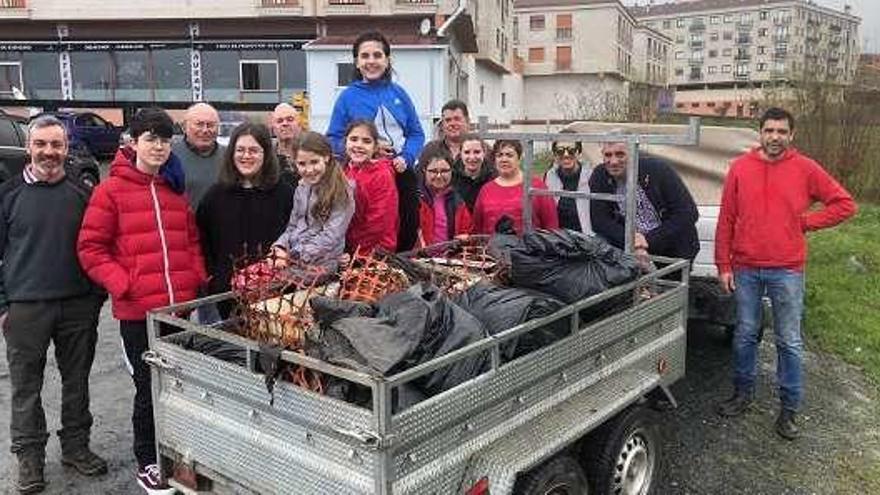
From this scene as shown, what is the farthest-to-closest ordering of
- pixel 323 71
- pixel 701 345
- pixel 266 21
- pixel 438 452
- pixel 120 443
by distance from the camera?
pixel 266 21 → pixel 323 71 → pixel 701 345 → pixel 120 443 → pixel 438 452

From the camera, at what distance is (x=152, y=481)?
12.8 ft

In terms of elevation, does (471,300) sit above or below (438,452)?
above

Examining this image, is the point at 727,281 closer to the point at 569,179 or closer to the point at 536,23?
the point at 569,179

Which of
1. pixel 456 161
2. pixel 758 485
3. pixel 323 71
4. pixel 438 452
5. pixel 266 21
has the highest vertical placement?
pixel 266 21

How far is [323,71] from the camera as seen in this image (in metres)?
23.4

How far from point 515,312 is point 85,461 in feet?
8.90

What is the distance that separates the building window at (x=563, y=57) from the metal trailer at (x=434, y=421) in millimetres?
68669

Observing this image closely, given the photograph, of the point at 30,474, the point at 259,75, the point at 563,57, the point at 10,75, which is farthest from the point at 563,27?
the point at 30,474

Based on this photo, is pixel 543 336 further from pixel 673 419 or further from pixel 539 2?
pixel 539 2

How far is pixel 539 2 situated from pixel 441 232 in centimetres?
7389

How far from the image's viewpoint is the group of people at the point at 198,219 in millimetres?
3990

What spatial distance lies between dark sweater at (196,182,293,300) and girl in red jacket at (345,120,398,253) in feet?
1.31

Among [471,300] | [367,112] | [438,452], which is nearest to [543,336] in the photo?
[471,300]

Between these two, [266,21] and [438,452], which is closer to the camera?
[438,452]
